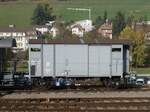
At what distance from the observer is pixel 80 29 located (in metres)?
156

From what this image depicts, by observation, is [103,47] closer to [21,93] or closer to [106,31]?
[21,93]

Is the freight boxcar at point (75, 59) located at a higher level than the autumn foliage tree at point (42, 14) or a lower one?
lower

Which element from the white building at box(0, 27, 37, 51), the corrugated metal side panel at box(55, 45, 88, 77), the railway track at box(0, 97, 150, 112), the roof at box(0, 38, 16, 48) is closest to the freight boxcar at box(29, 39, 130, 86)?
the corrugated metal side panel at box(55, 45, 88, 77)

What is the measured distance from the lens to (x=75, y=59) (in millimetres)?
30266

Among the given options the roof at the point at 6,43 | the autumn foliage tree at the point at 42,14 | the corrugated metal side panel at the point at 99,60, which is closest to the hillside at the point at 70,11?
the autumn foliage tree at the point at 42,14

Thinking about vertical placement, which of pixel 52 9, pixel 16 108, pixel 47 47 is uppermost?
pixel 52 9

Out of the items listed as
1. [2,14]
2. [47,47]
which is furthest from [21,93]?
[2,14]

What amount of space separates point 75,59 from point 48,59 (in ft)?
5.50

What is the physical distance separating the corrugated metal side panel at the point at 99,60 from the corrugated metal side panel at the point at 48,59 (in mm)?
2424

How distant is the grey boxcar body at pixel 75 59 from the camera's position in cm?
3016

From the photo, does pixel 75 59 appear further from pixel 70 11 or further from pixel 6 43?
pixel 70 11

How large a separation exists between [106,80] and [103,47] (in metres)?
2.13

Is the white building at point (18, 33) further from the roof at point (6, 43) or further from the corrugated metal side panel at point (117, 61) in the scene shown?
the roof at point (6, 43)

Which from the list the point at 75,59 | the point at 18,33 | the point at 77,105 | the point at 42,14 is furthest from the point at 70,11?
the point at 77,105
